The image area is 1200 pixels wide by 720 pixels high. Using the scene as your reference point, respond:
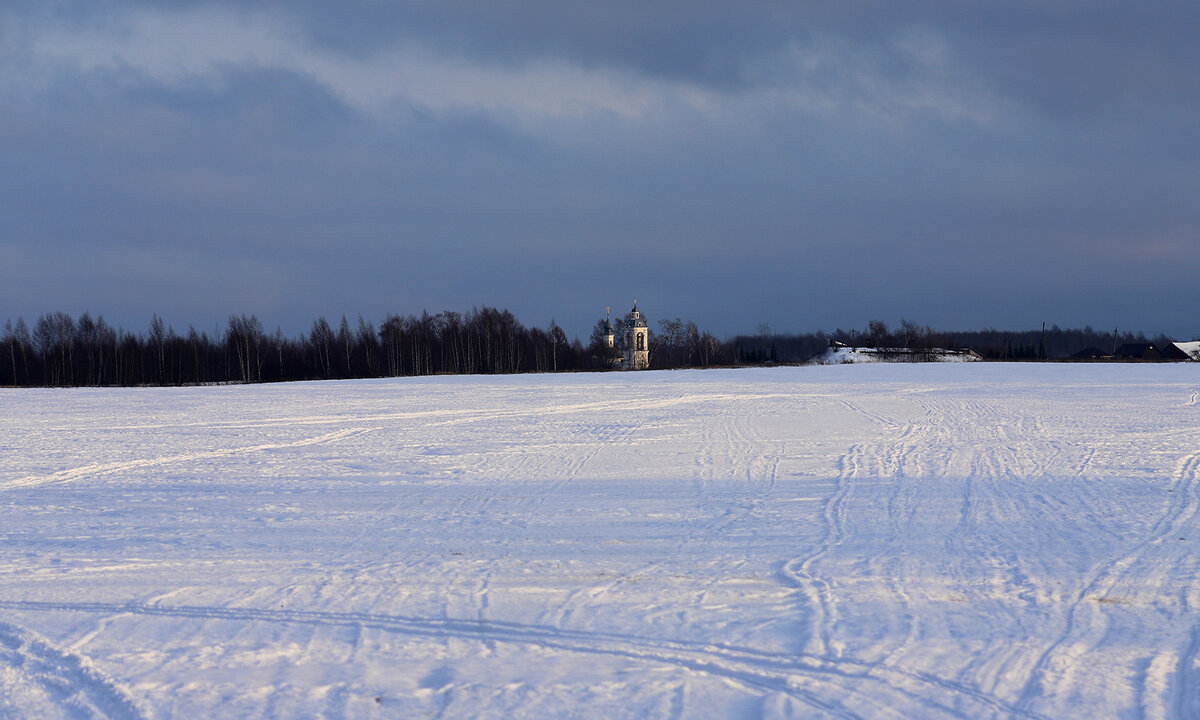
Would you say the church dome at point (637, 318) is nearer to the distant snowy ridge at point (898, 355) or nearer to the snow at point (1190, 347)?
the distant snowy ridge at point (898, 355)

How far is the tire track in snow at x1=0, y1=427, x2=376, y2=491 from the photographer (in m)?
11.3

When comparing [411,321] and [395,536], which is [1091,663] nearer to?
[395,536]

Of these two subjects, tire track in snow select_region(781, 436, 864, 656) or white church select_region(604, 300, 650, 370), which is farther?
white church select_region(604, 300, 650, 370)

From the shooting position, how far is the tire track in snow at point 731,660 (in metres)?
4.02

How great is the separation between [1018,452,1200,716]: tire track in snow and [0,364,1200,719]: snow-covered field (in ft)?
0.08

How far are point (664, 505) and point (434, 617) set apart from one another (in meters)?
4.08

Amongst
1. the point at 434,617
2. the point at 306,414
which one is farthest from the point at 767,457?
the point at 306,414

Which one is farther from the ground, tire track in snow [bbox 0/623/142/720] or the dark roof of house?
the dark roof of house

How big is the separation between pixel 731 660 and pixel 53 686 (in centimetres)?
351

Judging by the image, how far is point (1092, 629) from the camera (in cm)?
498

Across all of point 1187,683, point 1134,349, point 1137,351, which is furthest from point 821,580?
point 1134,349

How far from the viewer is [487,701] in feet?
13.6

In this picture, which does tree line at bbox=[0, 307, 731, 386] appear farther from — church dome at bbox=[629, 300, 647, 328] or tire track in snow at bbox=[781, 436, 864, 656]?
tire track in snow at bbox=[781, 436, 864, 656]

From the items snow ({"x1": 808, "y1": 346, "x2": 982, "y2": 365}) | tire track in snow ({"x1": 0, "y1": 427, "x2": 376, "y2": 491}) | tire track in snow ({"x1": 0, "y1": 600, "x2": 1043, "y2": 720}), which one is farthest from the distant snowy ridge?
tire track in snow ({"x1": 0, "y1": 600, "x2": 1043, "y2": 720})
